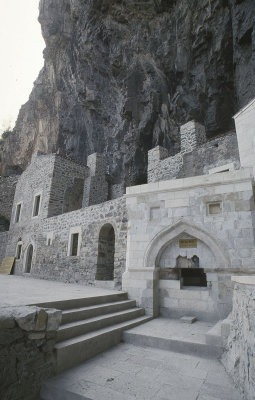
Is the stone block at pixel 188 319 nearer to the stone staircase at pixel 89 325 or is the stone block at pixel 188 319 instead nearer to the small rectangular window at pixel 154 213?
the stone staircase at pixel 89 325

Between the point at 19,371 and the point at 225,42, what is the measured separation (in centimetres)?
1771

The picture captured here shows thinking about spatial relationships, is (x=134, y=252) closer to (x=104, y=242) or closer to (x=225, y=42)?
(x=104, y=242)

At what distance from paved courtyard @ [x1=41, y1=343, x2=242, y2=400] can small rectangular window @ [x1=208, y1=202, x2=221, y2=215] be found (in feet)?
9.63

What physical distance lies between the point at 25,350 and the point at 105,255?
601 cm

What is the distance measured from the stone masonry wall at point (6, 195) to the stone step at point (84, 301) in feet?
A: 61.7

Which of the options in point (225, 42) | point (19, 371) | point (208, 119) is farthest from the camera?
point (208, 119)

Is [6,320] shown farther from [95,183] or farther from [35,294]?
[95,183]

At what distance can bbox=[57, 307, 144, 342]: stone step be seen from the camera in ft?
10.4

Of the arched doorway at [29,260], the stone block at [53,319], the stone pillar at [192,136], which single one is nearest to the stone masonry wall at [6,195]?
the arched doorway at [29,260]

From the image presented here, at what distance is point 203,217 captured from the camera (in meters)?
5.34

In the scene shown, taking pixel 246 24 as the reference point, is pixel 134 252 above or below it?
below

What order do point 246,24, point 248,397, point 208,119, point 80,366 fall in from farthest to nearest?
point 208,119
point 246,24
point 80,366
point 248,397

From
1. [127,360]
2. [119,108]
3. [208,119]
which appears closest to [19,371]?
[127,360]

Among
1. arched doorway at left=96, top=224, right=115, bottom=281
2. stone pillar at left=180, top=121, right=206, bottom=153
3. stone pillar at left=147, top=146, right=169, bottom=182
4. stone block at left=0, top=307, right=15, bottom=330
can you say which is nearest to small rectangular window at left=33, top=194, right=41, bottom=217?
stone pillar at left=147, top=146, right=169, bottom=182
